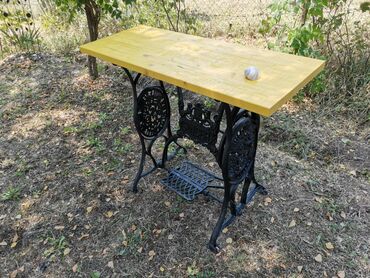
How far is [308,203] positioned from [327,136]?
898 millimetres

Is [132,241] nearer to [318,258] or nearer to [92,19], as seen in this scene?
[318,258]

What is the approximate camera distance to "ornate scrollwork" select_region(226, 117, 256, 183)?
5.97 ft

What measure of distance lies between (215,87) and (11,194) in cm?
196

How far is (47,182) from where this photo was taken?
2729mm

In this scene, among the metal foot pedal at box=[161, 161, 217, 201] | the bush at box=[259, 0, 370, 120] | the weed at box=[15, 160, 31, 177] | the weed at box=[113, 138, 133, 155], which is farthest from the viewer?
the bush at box=[259, 0, 370, 120]

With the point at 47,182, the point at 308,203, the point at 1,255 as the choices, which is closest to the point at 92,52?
the point at 47,182

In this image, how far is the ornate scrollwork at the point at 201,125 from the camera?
6.47 ft

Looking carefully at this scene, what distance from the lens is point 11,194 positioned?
8.58ft

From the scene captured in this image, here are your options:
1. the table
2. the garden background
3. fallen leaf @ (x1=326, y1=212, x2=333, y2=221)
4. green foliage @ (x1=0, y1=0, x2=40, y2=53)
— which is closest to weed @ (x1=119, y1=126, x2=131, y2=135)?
the garden background

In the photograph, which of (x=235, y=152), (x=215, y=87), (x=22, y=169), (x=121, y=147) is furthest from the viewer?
(x=121, y=147)

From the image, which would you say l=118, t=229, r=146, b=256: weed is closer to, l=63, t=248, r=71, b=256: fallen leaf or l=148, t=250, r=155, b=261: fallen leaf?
l=148, t=250, r=155, b=261: fallen leaf

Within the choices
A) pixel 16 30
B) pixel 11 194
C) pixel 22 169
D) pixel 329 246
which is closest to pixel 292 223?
pixel 329 246

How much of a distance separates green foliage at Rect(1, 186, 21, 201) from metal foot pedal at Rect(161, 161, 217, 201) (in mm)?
1148

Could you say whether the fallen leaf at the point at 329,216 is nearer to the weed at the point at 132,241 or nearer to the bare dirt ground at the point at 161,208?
the bare dirt ground at the point at 161,208
